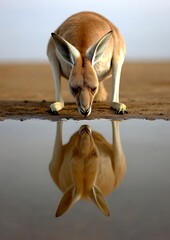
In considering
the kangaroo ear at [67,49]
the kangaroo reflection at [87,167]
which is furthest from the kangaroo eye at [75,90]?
the kangaroo reflection at [87,167]

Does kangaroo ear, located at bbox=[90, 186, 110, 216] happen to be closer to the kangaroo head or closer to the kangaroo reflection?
A: the kangaroo reflection

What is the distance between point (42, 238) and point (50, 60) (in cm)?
417

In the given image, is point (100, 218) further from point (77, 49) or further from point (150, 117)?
point (150, 117)

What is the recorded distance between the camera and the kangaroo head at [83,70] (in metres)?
4.84

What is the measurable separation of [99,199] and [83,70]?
2.42 m

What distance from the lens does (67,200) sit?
2.74 metres

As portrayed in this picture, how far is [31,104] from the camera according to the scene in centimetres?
723

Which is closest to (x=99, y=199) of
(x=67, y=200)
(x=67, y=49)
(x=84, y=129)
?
(x=67, y=200)

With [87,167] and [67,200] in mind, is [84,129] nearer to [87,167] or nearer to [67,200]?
[87,167]

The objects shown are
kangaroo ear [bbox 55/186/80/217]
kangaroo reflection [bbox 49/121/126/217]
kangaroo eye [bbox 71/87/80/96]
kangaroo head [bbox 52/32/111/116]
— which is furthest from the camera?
kangaroo eye [bbox 71/87/80/96]

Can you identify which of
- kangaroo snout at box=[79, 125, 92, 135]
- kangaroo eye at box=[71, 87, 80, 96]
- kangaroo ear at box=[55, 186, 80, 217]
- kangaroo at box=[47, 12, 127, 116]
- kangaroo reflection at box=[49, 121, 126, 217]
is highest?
kangaroo at box=[47, 12, 127, 116]

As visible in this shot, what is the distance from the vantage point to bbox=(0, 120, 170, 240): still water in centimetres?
231

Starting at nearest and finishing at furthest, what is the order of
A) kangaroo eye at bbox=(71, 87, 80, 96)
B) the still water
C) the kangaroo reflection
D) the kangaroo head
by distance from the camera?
the still water
the kangaroo reflection
the kangaroo head
kangaroo eye at bbox=(71, 87, 80, 96)

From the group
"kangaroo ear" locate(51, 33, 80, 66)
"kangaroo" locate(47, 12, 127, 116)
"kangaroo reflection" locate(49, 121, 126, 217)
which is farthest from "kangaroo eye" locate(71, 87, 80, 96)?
"kangaroo reflection" locate(49, 121, 126, 217)
